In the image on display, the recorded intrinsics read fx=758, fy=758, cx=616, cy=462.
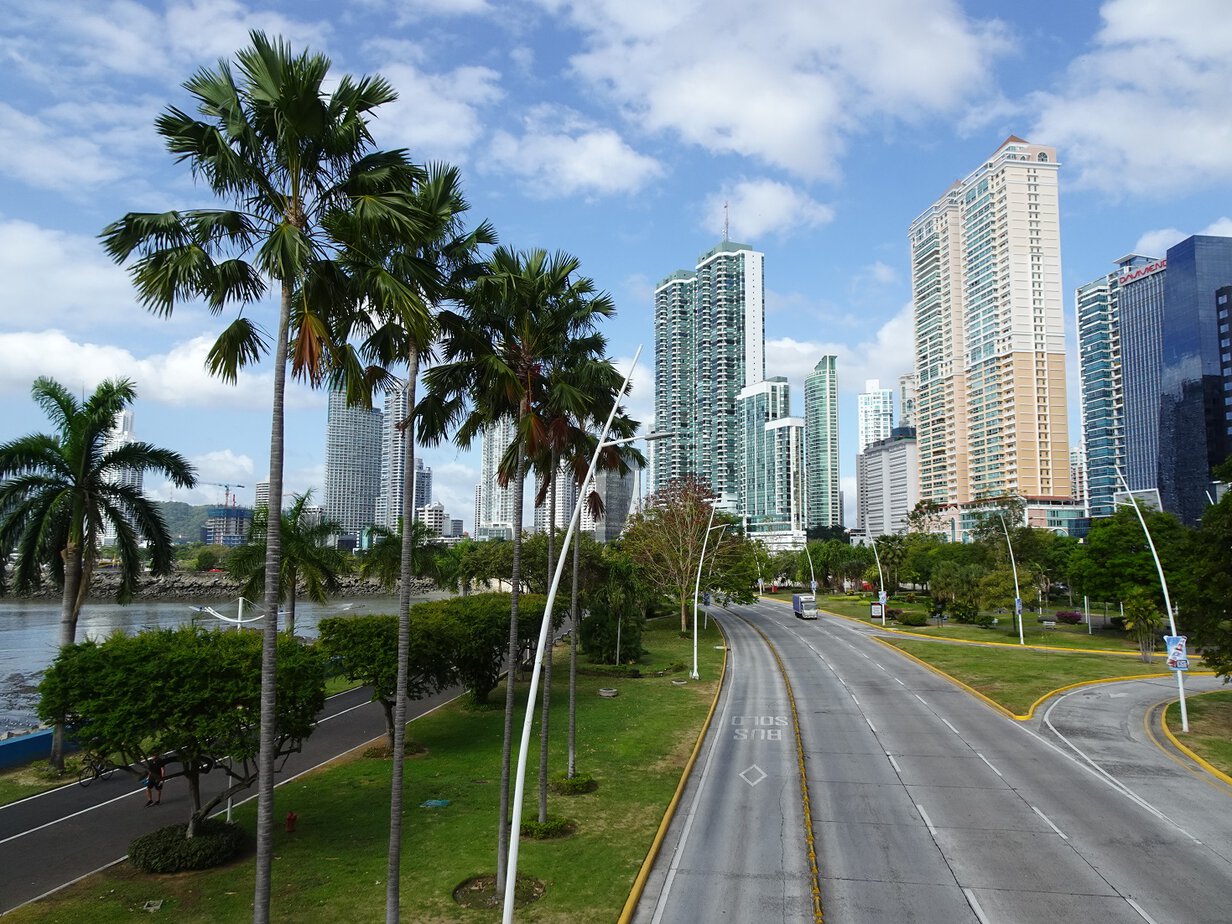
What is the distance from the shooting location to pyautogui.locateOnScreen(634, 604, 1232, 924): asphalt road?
15.3 m

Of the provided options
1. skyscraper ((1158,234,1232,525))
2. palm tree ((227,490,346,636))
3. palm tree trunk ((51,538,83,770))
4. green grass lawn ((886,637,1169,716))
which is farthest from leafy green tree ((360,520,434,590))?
skyscraper ((1158,234,1232,525))

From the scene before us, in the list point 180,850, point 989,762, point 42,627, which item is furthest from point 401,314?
point 42,627

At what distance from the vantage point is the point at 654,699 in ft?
123

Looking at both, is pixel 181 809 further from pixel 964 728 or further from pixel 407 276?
pixel 964 728

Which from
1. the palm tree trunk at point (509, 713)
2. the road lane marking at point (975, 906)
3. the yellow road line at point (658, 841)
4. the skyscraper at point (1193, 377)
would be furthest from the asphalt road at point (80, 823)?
the skyscraper at point (1193, 377)

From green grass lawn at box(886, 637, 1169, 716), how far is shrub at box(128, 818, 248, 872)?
31589mm

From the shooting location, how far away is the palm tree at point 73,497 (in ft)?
75.8

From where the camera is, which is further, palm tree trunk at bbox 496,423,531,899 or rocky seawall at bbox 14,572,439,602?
rocky seawall at bbox 14,572,439,602

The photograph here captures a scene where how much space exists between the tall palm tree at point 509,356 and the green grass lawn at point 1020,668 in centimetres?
2731

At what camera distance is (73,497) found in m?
23.4

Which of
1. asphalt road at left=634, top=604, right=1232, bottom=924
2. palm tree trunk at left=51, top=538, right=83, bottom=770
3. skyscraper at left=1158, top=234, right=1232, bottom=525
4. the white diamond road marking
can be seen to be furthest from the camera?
skyscraper at left=1158, top=234, right=1232, bottom=525

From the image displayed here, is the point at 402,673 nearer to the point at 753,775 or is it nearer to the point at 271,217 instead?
the point at 271,217

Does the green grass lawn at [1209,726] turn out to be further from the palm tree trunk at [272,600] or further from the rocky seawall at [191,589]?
the rocky seawall at [191,589]

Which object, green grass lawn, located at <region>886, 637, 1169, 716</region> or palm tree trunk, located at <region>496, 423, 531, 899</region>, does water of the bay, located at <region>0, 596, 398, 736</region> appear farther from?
green grass lawn, located at <region>886, 637, 1169, 716</region>
